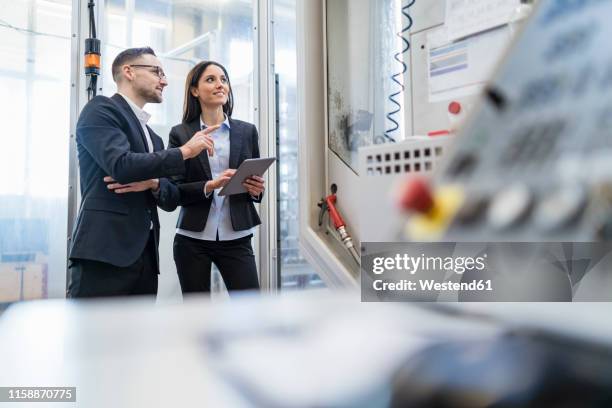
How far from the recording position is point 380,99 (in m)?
0.53

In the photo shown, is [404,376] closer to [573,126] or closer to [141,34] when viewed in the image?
[573,126]

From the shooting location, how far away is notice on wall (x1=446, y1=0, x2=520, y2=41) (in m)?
0.37

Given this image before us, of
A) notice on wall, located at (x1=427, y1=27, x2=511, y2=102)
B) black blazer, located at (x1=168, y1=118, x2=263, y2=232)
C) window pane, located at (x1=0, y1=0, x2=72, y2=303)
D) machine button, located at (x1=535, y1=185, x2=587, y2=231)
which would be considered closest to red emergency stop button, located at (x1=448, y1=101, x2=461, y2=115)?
notice on wall, located at (x1=427, y1=27, x2=511, y2=102)

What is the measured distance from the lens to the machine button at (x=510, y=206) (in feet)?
0.41

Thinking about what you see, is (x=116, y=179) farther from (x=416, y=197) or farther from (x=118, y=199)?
(x=416, y=197)

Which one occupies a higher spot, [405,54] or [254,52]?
[254,52]

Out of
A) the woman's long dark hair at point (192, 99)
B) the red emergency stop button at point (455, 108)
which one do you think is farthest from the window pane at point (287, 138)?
the red emergency stop button at point (455, 108)

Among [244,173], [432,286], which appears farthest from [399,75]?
[244,173]

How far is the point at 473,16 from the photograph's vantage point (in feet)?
1.29

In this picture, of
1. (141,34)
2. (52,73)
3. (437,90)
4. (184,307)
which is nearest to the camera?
(184,307)

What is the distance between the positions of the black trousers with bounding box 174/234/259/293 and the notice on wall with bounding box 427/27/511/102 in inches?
30.6

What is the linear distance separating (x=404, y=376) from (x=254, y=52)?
62.4 inches

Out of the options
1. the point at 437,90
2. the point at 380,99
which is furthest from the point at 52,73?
the point at 437,90

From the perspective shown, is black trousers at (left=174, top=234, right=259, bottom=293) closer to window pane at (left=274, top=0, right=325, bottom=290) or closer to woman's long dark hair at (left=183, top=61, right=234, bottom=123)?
woman's long dark hair at (left=183, top=61, right=234, bottom=123)
